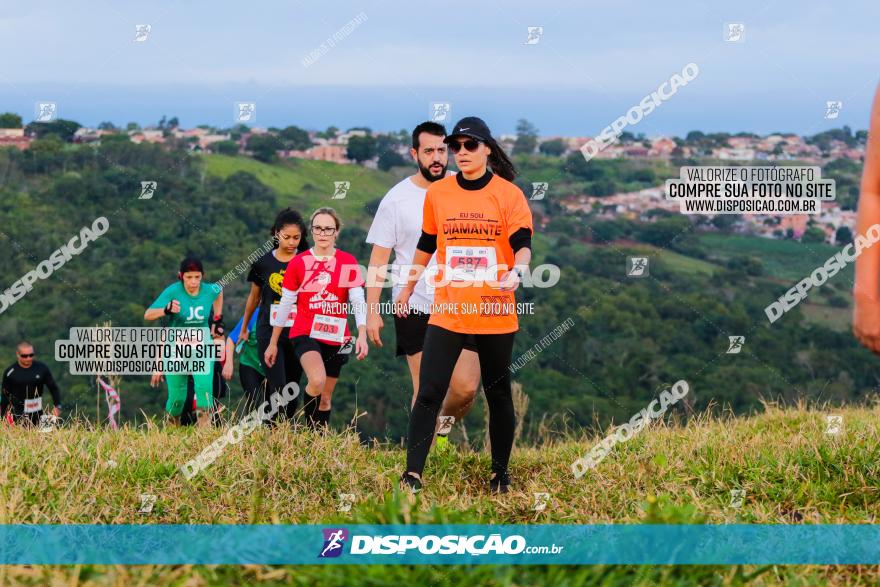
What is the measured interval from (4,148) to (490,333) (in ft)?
189

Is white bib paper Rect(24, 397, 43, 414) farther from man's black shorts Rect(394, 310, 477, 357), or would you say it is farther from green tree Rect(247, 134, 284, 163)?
green tree Rect(247, 134, 284, 163)

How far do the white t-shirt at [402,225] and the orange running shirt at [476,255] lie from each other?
37.7 inches

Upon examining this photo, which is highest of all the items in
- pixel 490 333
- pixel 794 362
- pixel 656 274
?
pixel 490 333

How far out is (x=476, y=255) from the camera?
19.1ft

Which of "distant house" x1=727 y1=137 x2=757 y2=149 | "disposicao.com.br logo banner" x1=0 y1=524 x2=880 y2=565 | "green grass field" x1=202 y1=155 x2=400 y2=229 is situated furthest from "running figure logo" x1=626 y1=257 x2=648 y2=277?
"distant house" x1=727 y1=137 x2=757 y2=149

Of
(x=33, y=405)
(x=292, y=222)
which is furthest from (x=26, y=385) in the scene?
(x=292, y=222)

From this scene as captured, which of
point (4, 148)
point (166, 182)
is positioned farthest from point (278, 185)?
point (4, 148)

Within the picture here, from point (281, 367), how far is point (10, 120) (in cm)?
5342

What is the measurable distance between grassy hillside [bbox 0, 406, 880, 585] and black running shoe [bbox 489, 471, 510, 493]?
8 cm

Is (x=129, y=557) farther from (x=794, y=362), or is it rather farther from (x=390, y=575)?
(x=794, y=362)

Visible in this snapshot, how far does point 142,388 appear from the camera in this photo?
30375 mm

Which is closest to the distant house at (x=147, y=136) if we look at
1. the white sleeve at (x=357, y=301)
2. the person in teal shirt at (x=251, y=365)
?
the person in teal shirt at (x=251, y=365)

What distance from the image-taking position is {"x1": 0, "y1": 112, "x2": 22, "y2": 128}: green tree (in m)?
54.6

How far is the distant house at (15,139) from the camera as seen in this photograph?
56.3m
